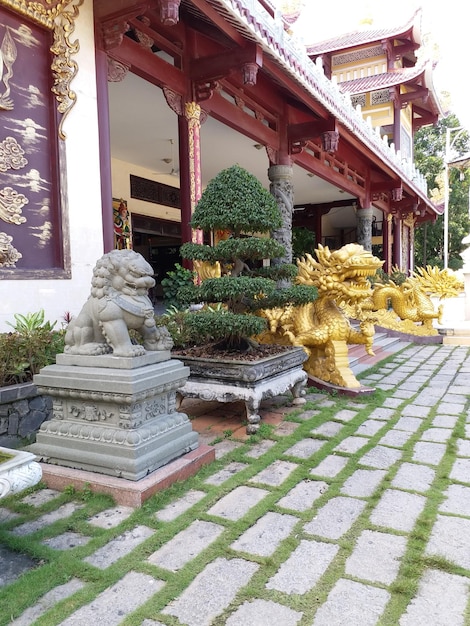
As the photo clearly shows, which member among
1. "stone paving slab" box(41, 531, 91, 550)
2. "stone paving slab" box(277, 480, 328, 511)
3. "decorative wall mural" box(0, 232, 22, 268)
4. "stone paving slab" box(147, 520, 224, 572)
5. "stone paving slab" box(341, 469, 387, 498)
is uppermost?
"decorative wall mural" box(0, 232, 22, 268)

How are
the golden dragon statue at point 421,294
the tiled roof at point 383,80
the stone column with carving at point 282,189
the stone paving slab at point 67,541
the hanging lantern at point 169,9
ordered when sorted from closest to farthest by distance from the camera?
the stone paving slab at point 67,541
the hanging lantern at point 169,9
the stone column with carving at point 282,189
the golden dragon statue at point 421,294
the tiled roof at point 383,80

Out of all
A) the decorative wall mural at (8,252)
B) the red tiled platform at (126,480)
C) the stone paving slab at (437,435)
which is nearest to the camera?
the red tiled platform at (126,480)

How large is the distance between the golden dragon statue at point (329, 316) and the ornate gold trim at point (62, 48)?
2.83m

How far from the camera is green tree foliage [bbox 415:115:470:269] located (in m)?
25.2

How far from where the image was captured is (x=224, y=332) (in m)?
3.72

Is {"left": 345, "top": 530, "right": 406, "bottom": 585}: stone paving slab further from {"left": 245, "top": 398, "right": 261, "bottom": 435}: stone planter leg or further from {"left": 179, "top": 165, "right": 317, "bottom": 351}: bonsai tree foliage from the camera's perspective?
{"left": 179, "top": 165, "right": 317, "bottom": 351}: bonsai tree foliage

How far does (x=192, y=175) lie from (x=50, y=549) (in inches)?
191

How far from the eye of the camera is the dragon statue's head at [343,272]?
4.46 m

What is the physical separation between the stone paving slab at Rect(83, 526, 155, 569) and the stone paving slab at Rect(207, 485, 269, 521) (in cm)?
35

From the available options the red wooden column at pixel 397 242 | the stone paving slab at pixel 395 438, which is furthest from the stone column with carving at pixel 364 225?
the stone paving slab at pixel 395 438

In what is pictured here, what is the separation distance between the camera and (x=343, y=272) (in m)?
4.56

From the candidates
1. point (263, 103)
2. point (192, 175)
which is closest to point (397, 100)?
point (263, 103)

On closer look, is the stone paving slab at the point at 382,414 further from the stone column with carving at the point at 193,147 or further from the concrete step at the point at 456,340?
the concrete step at the point at 456,340

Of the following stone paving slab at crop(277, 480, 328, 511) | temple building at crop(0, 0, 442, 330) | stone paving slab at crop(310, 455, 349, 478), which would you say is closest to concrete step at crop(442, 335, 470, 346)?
temple building at crop(0, 0, 442, 330)
